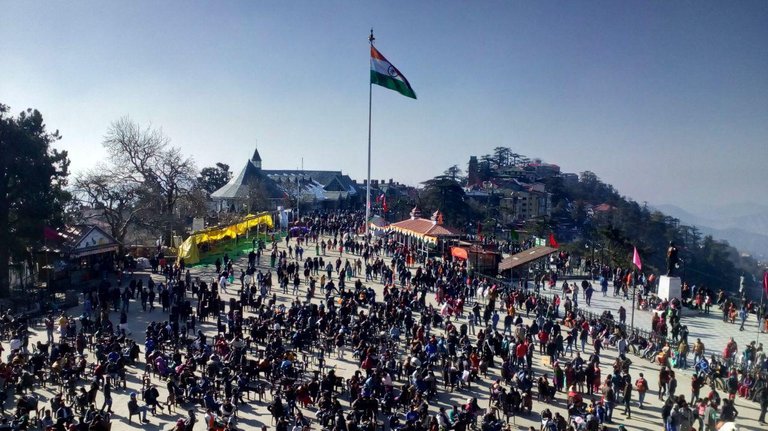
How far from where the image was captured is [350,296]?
22.9m

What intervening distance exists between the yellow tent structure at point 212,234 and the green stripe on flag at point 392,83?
48.7ft

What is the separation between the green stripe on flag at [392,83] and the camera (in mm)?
40059

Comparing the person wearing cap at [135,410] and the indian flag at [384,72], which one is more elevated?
the indian flag at [384,72]

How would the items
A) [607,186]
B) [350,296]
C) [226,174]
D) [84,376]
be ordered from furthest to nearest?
[607,186]
[226,174]
[350,296]
[84,376]

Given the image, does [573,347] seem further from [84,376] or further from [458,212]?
[458,212]

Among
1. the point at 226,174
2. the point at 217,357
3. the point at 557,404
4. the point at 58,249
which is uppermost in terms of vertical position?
the point at 226,174

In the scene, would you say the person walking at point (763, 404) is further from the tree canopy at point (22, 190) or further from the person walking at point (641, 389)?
the tree canopy at point (22, 190)

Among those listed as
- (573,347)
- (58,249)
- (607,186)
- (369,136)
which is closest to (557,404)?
A: (573,347)

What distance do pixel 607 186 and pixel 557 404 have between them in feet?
544

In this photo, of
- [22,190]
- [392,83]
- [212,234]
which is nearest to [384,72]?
[392,83]

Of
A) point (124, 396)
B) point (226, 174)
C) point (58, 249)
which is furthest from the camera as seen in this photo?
point (226, 174)

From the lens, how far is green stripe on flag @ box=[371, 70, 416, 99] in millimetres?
40059

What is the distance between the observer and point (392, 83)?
4050cm

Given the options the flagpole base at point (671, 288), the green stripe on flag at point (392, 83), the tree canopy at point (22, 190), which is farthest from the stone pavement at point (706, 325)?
the tree canopy at point (22, 190)
